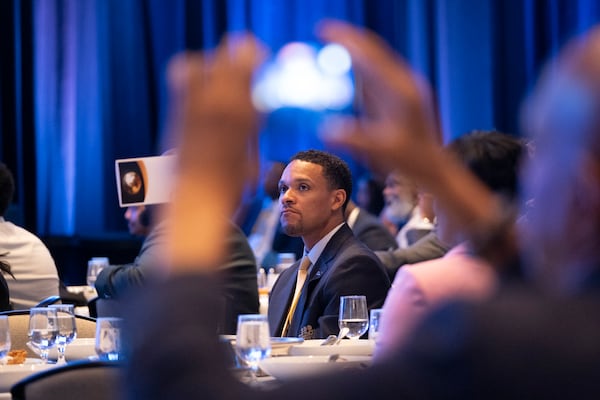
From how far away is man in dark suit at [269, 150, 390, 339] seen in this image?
14.8 ft

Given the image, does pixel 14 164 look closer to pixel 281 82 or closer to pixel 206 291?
pixel 281 82

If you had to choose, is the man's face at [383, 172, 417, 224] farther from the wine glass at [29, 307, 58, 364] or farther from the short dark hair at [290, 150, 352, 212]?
the wine glass at [29, 307, 58, 364]

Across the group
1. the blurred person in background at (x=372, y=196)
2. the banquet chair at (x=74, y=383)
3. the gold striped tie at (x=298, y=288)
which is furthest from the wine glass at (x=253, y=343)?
the blurred person in background at (x=372, y=196)

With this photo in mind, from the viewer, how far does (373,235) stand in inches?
320

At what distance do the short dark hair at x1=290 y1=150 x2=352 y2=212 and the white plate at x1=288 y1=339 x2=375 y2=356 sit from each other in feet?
5.24

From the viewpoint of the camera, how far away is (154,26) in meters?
11.7

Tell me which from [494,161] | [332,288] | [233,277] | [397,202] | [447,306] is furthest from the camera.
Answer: [397,202]

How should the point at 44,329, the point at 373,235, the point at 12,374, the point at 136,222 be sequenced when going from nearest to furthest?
the point at 12,374
the point at 44,329
the point at 136,222
the point at 373,235

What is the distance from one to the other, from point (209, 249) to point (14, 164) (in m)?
10.1

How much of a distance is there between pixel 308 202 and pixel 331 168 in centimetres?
24

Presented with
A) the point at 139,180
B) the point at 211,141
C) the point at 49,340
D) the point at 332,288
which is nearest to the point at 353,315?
the point at 332,288

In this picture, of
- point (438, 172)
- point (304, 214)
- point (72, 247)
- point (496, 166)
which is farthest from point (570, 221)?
point (72, 247)

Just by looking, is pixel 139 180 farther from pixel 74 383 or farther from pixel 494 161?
pixel 494 161

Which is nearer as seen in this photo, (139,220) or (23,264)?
(23,264)
